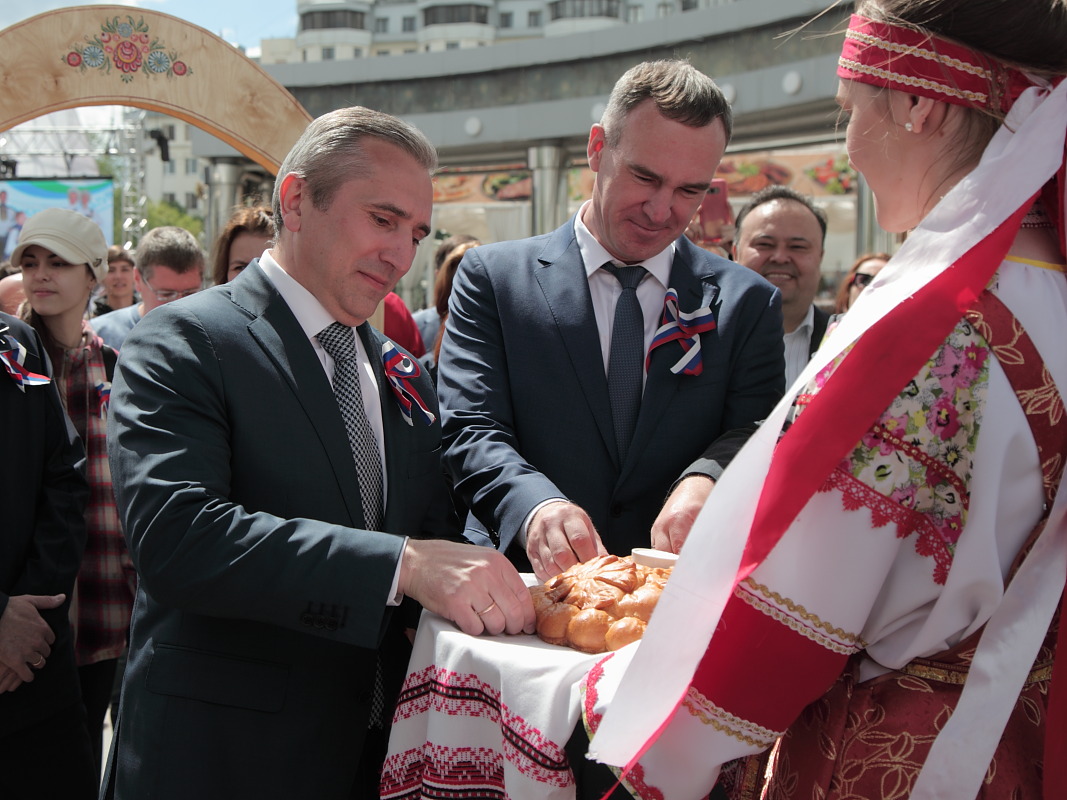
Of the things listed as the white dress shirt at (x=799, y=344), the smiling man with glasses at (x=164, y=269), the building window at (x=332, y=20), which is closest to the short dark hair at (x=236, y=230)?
the smiling man with glasses at (x=164, y=269)

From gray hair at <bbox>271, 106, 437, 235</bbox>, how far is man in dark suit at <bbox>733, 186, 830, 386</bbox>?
111 inches

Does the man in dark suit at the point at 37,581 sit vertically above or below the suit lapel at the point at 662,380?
below

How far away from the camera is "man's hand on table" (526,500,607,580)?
2.03 meters

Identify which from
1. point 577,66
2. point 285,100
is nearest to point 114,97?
point 285,100

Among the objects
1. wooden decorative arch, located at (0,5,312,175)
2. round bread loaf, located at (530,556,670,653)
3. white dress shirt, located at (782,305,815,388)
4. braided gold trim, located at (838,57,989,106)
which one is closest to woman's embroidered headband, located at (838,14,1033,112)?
braided gold trim, located at (838,57,989,106)

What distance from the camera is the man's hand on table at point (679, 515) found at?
6.89 ft

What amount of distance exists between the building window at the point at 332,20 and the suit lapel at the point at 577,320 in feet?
246

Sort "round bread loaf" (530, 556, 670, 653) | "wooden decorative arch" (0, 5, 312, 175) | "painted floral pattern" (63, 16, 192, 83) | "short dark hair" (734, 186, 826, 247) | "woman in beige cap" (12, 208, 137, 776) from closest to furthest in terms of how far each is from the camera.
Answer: "round bread loaf" (530, 556, 670, 653), "woman in beige cap" (12, 208, 137, 776), "wooden decorative arch" (0, 5, 312, 175), "painted floral pattern" (63, 16, 192, 83), "short dark hair" (734, 186, 826, 247)

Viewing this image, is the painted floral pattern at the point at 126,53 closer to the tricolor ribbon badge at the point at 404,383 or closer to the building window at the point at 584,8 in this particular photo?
the tricolor ribbon badge at the point at 404,383

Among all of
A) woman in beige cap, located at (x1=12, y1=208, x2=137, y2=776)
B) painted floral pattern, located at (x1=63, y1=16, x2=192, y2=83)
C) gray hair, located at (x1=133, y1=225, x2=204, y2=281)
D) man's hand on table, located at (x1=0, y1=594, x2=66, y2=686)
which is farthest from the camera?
gray hair, located at (x1=133, y1=225, x2=204, y2=281)

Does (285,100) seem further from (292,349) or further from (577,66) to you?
(577,66)

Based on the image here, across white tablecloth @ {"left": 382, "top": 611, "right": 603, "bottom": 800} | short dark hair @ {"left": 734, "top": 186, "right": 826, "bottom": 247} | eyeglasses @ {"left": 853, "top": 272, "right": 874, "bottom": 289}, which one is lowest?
white tablecloth @ {"left": 382, "top": 611, "right": 603, "bottom": 800}

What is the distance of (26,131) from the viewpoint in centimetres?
2397

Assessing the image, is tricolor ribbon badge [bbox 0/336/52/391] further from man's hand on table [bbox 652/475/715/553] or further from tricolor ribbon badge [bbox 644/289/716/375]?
man's hand on table [bbox 652/475/715/553]
